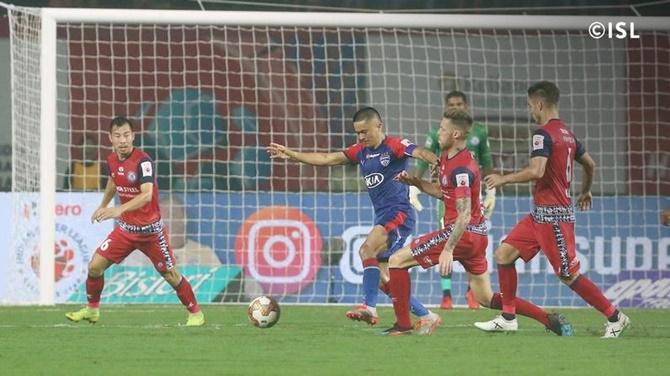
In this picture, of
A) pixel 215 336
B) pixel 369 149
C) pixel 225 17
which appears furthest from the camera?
pixel 225 17

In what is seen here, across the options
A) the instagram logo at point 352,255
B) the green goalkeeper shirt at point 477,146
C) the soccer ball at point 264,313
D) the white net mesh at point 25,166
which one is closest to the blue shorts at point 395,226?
the soccer ball at point 264,313

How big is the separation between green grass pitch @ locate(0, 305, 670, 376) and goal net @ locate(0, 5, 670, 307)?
360cm

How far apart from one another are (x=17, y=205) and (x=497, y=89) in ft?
19.6

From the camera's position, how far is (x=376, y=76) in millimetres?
Result: 18078

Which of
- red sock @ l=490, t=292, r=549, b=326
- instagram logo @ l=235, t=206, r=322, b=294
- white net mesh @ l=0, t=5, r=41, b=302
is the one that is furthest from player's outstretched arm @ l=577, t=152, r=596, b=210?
white net mesh @ l=0, t=5, r=41, b=302

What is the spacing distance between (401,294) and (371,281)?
1.30 meters

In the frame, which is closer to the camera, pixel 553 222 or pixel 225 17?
pixel 553 222

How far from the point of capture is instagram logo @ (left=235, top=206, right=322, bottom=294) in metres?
17.0

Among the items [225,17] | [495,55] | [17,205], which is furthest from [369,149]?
[495,55]

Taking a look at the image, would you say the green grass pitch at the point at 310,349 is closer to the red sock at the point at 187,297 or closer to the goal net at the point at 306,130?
the red sock at the point at 187,297

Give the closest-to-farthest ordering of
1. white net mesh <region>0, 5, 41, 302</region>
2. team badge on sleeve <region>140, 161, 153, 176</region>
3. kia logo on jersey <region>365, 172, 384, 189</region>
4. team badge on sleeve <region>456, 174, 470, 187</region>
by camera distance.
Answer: team badge on sleeve <region>456, 174, 470, 187</region>
kia logo on jersey <region>365, 172, 384, 189</region>
team badge on sleeve <region>140, 161, 153, 176</region>
white net mesh <region>0, 5, 41, 302</region>

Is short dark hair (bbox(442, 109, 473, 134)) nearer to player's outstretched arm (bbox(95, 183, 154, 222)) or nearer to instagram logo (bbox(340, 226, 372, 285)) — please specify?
player's outstretched arm (bbox(95, 183, 154, 222))

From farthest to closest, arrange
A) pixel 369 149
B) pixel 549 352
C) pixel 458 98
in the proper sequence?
pixel 458 98
pixel 369 149
pixel 549 352

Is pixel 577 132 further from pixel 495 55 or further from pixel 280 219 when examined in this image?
pixel 280 219
